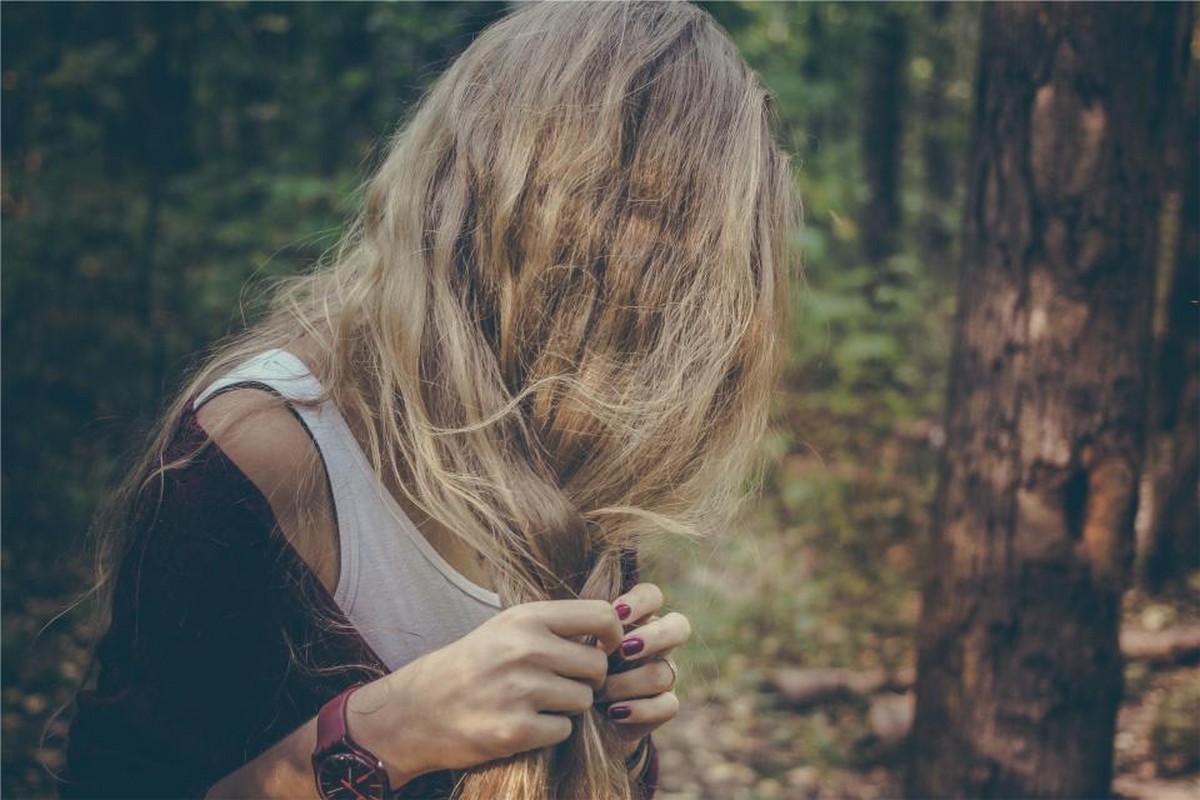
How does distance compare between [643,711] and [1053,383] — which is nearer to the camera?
[643,711]

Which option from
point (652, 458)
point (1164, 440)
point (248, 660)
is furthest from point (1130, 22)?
point (1164, 440)

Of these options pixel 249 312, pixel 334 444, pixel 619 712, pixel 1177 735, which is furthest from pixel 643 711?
pixel 1177 735

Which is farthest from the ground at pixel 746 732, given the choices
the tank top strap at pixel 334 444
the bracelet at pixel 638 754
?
the tank top strap at pixel 334 444

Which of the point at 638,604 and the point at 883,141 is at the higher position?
the point at 883,141

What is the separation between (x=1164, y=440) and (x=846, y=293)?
225 centimetres

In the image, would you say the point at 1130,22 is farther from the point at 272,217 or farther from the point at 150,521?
the point at 272,217

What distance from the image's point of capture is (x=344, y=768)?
108cm

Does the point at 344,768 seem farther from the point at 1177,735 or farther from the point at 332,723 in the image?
the point at 1177,735

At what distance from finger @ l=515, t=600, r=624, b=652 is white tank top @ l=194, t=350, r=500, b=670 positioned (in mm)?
261

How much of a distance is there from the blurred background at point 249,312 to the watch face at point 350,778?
2.75 metres

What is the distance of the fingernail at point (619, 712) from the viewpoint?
1.15 m

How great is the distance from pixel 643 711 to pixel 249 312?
10.4 feet

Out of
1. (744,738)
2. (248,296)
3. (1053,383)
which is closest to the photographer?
(1053,383)

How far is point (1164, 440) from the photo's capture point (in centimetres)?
567
